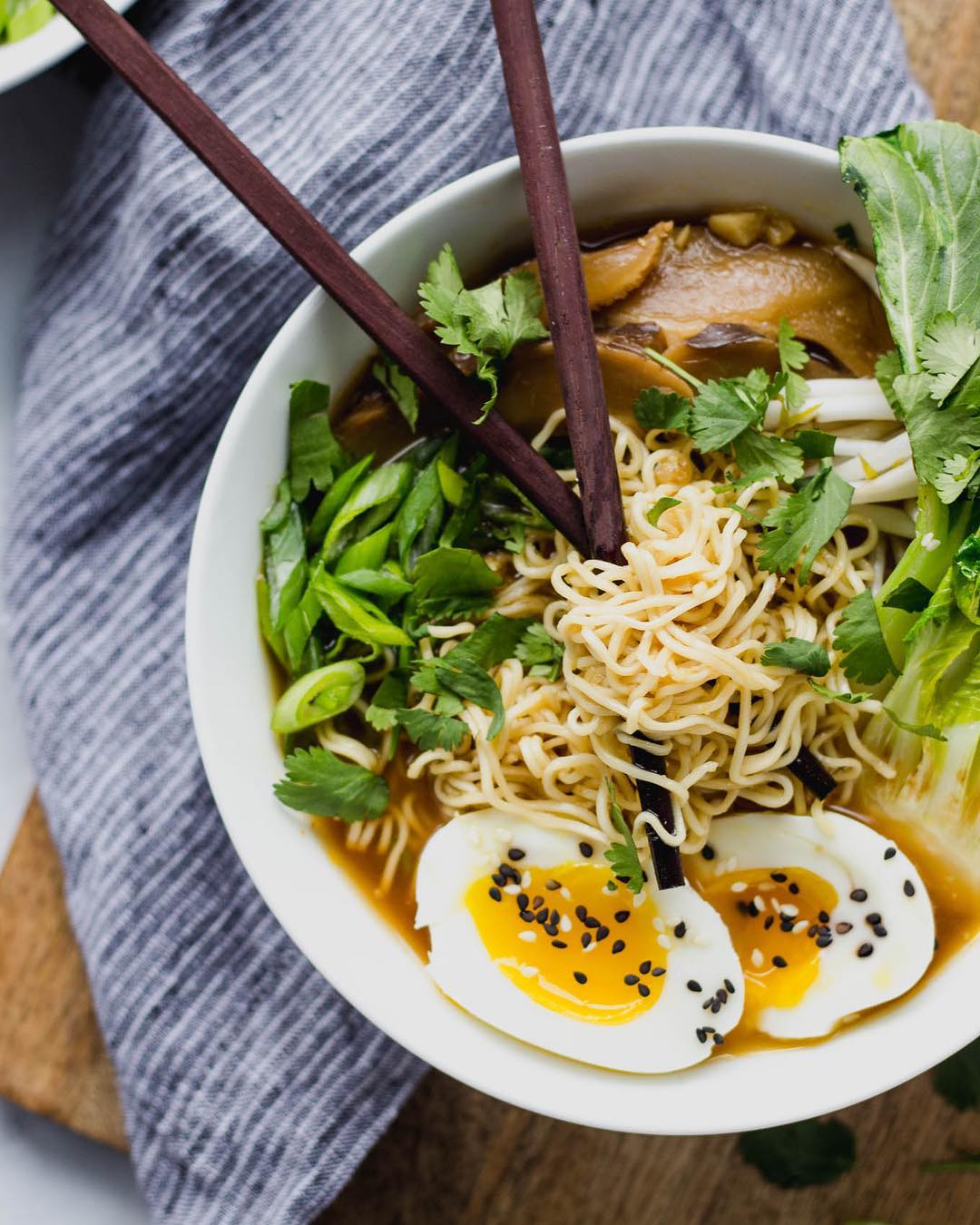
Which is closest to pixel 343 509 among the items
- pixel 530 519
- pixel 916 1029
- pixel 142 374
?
pixel 530 519

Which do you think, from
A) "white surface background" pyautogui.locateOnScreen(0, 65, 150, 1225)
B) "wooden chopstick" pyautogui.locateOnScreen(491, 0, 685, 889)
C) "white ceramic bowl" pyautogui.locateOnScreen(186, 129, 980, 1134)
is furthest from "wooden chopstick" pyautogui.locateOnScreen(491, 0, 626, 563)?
"white surface background" pyautogui.locateOnScreen(0, 65, 150, 1225)

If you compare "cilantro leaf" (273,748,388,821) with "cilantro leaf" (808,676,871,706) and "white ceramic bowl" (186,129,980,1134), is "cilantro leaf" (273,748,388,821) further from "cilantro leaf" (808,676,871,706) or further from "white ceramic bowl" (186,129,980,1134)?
"cilantro leaf" (808,676,871,706)

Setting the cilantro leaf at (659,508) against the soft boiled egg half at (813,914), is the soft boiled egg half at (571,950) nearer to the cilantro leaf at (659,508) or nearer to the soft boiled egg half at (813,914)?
the soft boiled egg half at (813,914)

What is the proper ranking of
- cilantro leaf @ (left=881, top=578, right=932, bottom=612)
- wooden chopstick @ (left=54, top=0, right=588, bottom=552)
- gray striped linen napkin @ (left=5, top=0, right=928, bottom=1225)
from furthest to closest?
gray striped linen napkin @ (left=5, top=0, right=928, bottom=1225) < cilantro leaf @ (left=881, top=578, right=932, bottom=612) < wooden chopstick @ (left=54, top=0, right=588, bottom=552)

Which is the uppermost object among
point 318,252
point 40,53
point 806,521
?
point 40,53

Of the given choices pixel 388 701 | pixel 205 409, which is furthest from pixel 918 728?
pixel 205 409

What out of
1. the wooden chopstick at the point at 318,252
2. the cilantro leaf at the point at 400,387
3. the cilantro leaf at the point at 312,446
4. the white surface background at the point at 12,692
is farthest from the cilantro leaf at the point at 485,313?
the white surface background at the point at 12,692

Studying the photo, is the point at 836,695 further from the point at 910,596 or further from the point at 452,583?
the point at 452,583
